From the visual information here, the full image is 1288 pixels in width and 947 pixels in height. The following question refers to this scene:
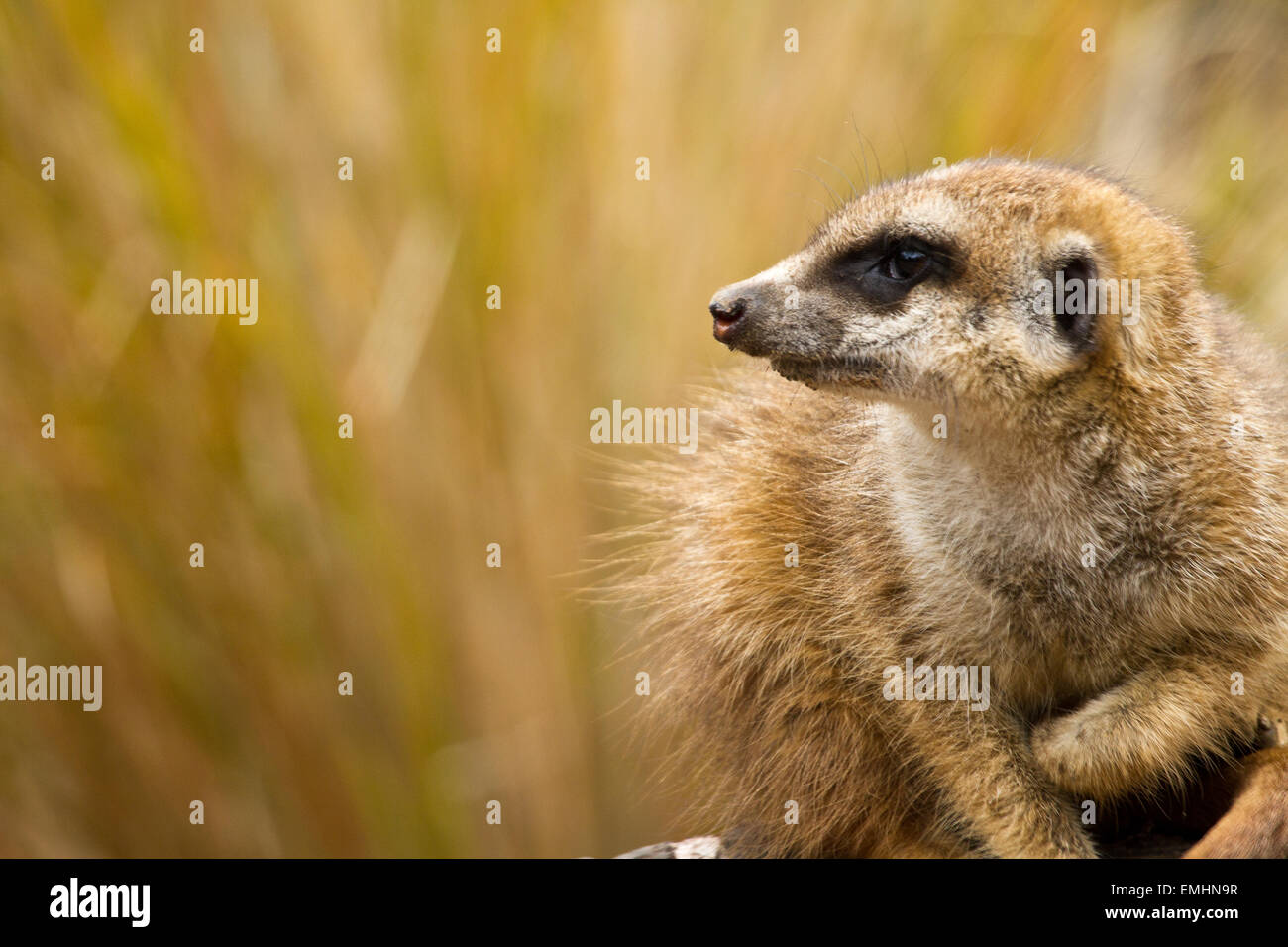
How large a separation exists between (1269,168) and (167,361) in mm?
2702

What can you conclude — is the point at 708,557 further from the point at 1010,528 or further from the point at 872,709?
the point at 1010,528

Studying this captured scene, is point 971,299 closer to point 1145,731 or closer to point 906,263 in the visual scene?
point 906,263

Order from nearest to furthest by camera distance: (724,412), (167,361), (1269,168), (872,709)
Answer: (872,709) → (724,412) → (167,361) → (1269,168)

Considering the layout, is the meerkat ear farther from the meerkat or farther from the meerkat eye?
the meerkat eye

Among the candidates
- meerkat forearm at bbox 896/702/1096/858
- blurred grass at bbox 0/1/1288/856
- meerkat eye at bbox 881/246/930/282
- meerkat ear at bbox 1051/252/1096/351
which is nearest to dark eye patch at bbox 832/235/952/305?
meerkat eye at bbox 881/246/930/282

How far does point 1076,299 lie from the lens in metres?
1.71

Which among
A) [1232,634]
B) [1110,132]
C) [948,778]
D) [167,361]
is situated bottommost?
[948,778]

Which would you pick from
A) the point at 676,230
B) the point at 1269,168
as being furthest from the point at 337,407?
the point at 1269,168

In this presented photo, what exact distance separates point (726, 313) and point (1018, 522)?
0.48 m

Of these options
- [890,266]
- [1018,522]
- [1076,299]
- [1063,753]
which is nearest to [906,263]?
[890,266]

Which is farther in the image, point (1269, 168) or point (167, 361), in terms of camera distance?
point (1269, 168)

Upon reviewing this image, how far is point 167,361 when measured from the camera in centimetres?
286

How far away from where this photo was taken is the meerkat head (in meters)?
1.71

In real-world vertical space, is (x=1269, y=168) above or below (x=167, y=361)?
above
